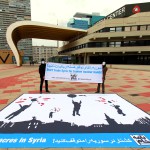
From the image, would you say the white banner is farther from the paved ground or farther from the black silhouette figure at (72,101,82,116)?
the black silhouette figure at (72,101,82,116)

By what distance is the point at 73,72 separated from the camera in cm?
969

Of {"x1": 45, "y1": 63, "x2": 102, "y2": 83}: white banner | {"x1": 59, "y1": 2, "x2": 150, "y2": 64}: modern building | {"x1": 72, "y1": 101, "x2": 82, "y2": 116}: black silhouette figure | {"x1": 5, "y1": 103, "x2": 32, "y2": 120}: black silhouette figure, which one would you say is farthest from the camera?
{"x1": 59, "y1": 2, "x2": 150, "y2": 64}: modern building

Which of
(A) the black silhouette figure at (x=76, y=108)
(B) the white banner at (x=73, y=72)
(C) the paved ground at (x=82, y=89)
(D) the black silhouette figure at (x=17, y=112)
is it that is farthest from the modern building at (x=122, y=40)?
(D) the black silhouette figure at (x=17, y=112)

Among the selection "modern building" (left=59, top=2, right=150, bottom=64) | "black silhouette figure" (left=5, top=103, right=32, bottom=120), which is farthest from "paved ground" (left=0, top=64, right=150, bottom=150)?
"modern building" (left=59, top=2, right=150, bottom=64)

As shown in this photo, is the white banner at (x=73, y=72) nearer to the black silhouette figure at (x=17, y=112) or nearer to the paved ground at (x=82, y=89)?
the paved ground at (x=82, y=89)

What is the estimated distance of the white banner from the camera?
31.3ft

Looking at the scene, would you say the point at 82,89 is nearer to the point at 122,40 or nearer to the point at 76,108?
the point at 76,108

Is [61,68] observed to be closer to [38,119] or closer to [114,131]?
[38,119]

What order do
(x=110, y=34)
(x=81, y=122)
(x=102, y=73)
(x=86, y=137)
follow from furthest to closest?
(x=110, y=34) < (x=102, y=73) < (x=81, y=122) < (x=86, y=137)

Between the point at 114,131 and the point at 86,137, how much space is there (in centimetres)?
87

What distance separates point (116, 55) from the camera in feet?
129

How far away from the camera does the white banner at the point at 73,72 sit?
9539 mm

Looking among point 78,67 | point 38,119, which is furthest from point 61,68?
point 38,119

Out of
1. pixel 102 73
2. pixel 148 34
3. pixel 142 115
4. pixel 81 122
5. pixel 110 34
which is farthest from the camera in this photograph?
pixel 110 34
